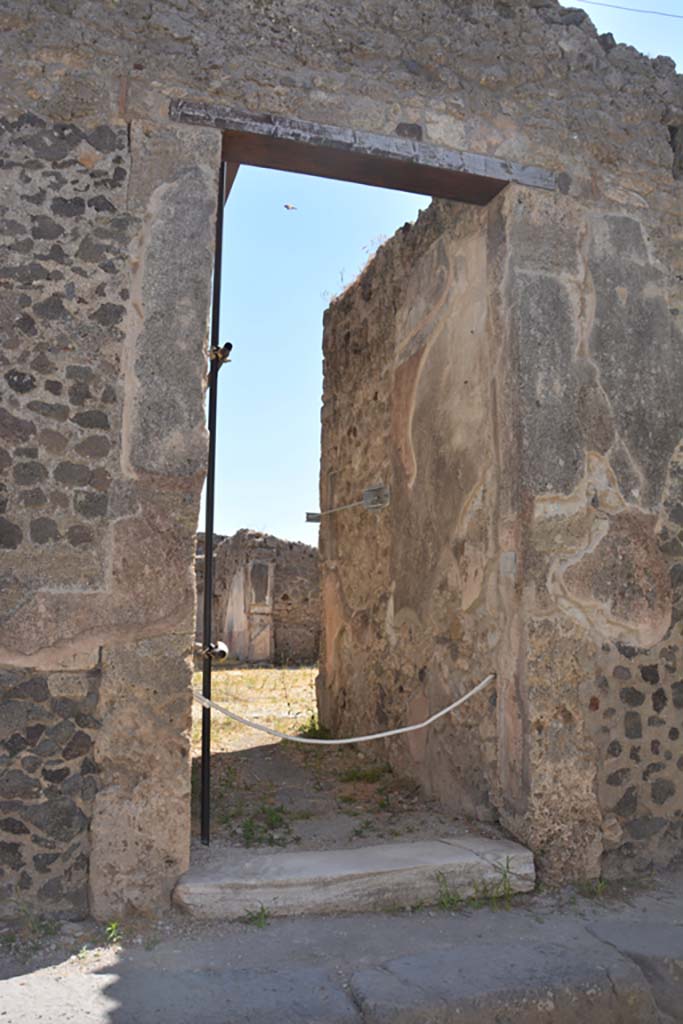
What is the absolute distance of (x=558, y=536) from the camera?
3.93 metres

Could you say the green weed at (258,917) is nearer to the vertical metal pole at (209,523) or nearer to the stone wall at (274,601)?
the vertical metal pole at (209,523)

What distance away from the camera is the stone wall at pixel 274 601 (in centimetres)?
1347

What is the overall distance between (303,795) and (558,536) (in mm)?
2264

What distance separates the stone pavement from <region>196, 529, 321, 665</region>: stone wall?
33.3ft

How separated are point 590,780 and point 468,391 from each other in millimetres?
2043

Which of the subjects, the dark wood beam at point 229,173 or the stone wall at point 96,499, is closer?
the stone wall at point 96,499

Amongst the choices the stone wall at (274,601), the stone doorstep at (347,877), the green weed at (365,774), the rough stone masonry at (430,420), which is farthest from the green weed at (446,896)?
the stone wall at (274,601)

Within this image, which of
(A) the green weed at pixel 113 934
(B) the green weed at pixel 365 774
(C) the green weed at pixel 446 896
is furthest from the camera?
(B) the green weed at pixel 365 774

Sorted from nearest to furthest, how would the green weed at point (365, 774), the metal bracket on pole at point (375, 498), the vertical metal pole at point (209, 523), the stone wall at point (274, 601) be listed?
1. the vertical metal pole at point (209, 523)
2. the green weed at point (365, 774)
3. the metal bracket on pole at point (375, 498)
4. the stone wall at point (274, 601)

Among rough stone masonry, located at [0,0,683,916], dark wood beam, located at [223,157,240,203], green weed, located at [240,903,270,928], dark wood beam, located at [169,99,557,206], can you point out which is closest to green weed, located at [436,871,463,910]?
rough stone masonry, located at [0,0,683,916]

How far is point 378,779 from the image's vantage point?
211 inches

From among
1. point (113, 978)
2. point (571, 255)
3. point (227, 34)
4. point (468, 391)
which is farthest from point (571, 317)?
point (113, 978)

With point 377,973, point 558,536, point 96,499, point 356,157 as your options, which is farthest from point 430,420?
point 377,973

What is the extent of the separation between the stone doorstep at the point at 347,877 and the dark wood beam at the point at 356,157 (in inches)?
124
